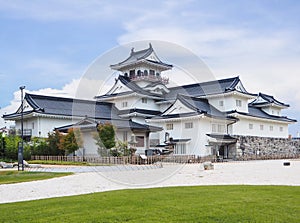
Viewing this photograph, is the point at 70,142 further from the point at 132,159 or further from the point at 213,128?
the point at 213,128

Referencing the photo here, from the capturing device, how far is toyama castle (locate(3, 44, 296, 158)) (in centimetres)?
3650

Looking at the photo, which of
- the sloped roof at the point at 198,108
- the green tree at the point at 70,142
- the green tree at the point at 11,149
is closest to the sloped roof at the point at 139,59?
the sloped roof at the point at 198,108

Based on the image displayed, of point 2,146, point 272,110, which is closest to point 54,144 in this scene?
point 2,146

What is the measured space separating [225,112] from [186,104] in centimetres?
580

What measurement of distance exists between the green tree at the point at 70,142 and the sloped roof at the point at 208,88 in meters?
15.3

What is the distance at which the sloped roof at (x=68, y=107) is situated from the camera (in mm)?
39312

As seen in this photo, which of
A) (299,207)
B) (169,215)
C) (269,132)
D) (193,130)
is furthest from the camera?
(269,132)

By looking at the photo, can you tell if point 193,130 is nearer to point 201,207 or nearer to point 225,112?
point 225,112

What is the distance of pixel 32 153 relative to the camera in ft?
112

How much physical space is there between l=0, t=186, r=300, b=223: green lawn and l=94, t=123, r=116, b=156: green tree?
21.4 m

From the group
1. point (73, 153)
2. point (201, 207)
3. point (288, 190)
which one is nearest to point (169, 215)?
point (201, 207)

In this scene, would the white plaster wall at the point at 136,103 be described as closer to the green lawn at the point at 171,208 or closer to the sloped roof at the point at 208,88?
the sloped roof at the point at 208,88

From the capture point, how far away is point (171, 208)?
782cm

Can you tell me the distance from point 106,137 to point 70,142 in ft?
10.7
